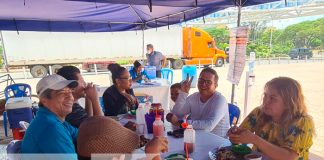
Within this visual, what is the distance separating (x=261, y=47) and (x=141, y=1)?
2667 centimetres

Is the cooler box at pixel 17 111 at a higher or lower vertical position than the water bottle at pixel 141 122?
lower

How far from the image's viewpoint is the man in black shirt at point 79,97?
2355mm

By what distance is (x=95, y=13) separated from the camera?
5.78m

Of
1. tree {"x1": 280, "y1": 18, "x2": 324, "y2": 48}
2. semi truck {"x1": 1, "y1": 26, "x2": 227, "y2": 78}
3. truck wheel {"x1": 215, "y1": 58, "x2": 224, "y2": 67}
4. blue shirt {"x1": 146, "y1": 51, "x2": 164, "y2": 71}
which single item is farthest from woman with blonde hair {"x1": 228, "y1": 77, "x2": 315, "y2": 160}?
tree {"x1": 280, "y1": 18, "x2": 324, "y2": 48}

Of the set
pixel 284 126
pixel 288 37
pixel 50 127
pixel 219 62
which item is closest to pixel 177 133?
pixel 284 126

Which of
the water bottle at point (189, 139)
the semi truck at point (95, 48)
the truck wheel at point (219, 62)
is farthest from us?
the truck wheel at point (219, 62)

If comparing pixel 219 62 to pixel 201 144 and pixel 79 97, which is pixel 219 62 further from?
pixel 201 144

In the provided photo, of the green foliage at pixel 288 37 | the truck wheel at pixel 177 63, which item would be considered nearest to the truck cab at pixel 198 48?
the truck wheel at pixel 177 63

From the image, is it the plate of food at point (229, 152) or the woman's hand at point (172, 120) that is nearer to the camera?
the plate of food at point (229, 152)

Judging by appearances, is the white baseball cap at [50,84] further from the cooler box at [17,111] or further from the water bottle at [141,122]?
the cooler box at [17,111]

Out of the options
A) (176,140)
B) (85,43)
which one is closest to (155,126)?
(176,140)

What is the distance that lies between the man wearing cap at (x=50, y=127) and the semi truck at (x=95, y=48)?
435 inches

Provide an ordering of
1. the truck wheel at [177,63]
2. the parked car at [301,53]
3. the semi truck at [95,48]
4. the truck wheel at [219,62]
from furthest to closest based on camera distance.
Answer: the parked car at [301,53] < the truck wheel at [219,62] < the truck wheel at [177,63] < the semi truck at [95,48]

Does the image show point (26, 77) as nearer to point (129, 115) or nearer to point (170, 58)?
point (170, 58)
